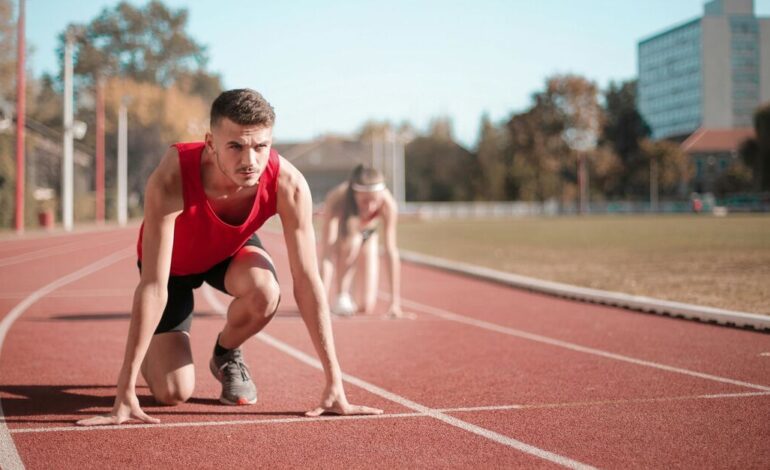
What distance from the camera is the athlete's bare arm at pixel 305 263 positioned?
481cm

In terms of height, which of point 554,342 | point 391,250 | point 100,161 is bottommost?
point 554,342

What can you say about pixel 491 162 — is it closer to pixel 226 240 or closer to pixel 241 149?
pixel 226 240

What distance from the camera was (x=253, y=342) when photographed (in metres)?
8.62

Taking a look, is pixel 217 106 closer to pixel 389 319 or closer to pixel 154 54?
pixel 389 319

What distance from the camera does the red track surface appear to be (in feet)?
13.9

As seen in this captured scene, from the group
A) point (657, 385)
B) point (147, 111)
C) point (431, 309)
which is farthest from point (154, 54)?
point (657, 385)

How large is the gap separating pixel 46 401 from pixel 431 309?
663 centimetres

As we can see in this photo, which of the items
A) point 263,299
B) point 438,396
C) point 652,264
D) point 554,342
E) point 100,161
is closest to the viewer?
point 263,299

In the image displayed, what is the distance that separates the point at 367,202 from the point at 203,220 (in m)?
5.59

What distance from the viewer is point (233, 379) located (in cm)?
559

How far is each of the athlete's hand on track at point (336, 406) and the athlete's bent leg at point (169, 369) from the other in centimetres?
90

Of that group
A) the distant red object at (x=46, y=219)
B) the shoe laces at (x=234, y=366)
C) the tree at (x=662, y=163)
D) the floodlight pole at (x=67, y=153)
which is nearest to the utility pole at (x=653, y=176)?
the tree at (x=662, y=163)

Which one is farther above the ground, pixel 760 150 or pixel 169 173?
pixel 760 150

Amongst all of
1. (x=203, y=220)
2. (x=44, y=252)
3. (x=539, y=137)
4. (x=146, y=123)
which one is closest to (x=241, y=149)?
(x=203, y=220)
